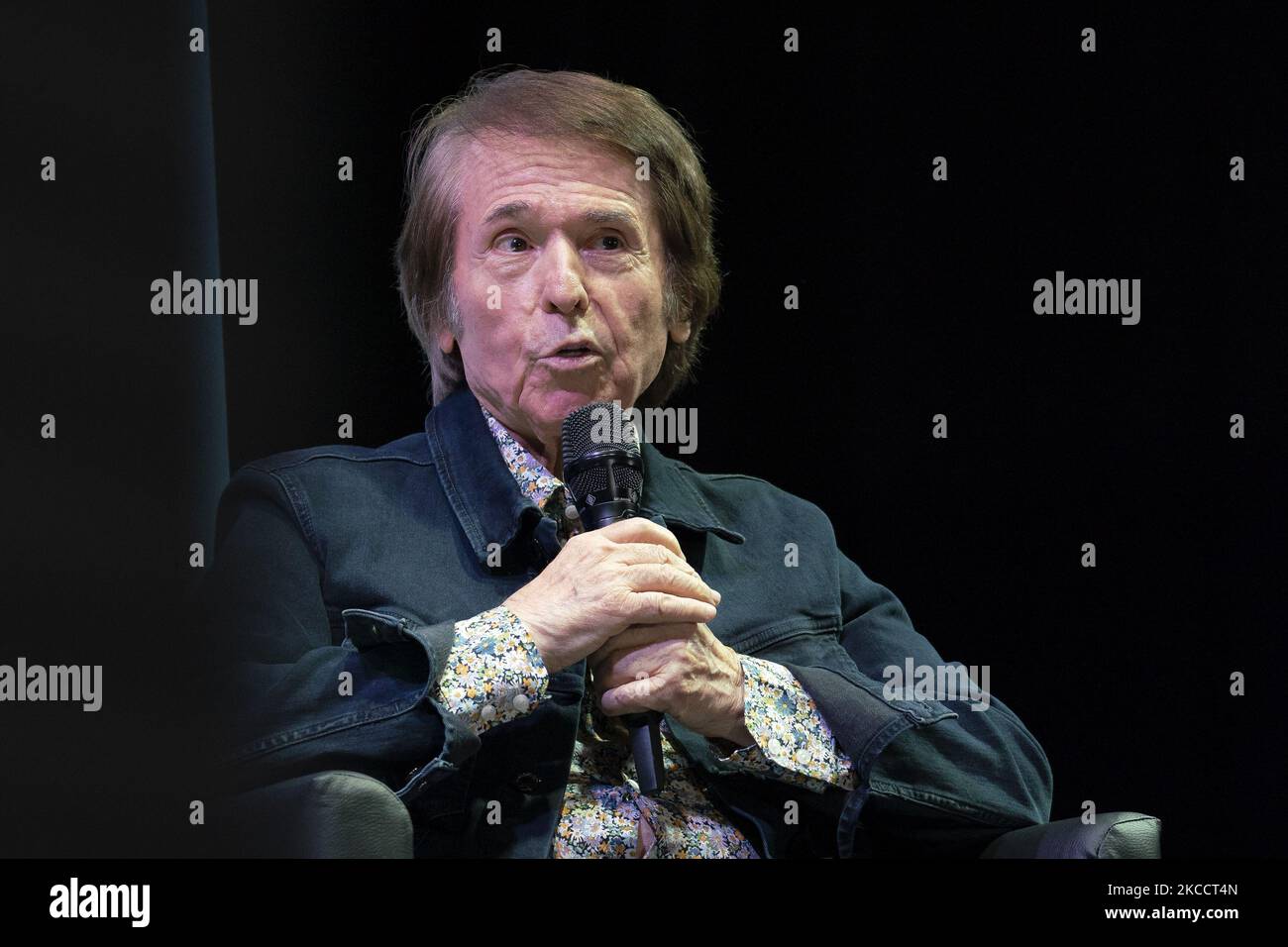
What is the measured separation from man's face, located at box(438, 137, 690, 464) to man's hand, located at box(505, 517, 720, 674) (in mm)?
408

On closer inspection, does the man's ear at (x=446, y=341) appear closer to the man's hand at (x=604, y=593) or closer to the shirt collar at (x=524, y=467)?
the shirt collar at (x=524, y=467)

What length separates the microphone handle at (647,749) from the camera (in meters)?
1.84

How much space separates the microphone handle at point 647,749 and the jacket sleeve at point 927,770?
1.13ft

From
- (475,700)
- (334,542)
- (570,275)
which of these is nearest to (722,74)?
(570,275)

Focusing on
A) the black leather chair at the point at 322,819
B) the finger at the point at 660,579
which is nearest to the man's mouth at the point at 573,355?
the finger at the point at 660,579

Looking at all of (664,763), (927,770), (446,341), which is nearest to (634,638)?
(664,763)

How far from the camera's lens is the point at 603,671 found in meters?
1.96

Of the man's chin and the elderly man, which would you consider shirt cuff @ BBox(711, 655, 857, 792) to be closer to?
the elderly man

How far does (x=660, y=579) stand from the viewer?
1.93 meters

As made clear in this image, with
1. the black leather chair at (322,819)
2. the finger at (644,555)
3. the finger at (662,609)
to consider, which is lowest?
the black leather chair at (322,819)

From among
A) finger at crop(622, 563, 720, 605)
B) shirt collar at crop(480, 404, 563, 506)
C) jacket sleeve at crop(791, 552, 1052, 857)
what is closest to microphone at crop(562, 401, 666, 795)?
finger at crop(622, 563, 720, 605)

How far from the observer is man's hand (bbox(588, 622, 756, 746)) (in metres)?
1.91

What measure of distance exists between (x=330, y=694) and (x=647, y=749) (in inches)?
16.7

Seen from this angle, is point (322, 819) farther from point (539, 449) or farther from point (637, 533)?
point (539, 449)
